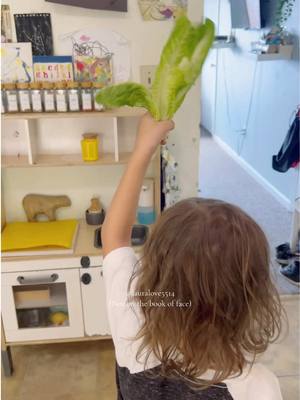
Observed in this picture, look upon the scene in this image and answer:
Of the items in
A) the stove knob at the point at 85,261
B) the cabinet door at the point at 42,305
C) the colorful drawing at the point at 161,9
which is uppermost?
the colorful drawing at the point at 161,9

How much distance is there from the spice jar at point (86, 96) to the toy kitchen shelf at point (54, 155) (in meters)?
0.03

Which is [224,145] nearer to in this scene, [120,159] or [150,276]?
[120,159]

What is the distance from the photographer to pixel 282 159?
3.22 m

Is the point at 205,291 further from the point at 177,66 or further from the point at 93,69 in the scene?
the point at 93,69

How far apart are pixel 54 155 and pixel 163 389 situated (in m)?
1.43

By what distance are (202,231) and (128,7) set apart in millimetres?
1459

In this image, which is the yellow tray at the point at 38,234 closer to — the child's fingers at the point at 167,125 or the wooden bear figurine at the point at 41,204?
the wooden bear figurine at the point at 41,204

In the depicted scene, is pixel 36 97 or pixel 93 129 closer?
pixel 36 97

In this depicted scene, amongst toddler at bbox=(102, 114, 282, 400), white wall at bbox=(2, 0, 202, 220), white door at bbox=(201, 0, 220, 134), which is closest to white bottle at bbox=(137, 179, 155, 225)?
white wall at bbox=(2, 0, 202, 220)

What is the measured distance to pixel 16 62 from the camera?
1883mm

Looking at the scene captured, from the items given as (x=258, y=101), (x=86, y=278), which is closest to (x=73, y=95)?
(x=86, y=278)

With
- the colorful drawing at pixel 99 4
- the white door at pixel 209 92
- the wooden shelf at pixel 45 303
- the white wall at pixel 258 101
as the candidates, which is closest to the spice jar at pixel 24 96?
the colorful drawing at pixel 99 4

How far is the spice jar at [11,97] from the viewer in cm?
183

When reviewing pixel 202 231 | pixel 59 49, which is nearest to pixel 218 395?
pixel 202 231
